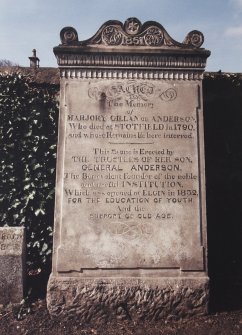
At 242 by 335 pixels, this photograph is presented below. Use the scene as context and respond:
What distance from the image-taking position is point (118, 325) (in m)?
3.96

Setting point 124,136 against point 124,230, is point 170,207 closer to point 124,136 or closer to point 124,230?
point 124,230

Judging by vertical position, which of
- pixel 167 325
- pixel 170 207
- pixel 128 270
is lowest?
pixel 167 325

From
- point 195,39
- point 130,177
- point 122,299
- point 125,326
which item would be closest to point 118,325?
point 125,326

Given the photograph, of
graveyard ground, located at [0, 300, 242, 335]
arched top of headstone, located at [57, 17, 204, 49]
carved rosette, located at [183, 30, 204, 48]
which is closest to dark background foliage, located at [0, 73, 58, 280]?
graveyard ground, located at [0, 300, 242, 335]

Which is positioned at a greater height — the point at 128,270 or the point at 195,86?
the point at 195,86

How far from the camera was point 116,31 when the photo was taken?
14.3 ft

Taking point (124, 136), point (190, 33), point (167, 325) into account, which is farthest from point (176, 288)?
point (190, 33)

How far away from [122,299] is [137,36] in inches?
128

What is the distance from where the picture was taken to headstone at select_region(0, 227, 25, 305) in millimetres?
4238

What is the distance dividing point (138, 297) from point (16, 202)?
91.8 inches

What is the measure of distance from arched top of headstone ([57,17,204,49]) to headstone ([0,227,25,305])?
268cm

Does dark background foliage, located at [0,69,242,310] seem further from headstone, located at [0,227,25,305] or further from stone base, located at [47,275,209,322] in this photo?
stone base, located at [47,275,209,322]

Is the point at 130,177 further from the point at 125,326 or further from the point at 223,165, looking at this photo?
the point at 223,165

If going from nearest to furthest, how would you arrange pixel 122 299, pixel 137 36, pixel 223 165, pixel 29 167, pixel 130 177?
1. pixel 122 299
2. pixel 130 177
3. pixel 137 36
4. pixel 29 167
5. pixel 223 165
